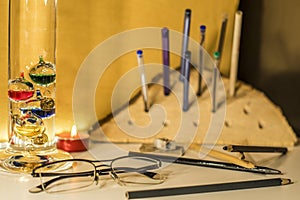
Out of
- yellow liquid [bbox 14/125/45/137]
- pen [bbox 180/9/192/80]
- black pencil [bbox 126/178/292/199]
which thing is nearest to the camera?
black pencil [bbox 126/178/292/199]

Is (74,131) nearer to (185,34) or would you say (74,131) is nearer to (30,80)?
(30,80)

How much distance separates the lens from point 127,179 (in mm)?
780

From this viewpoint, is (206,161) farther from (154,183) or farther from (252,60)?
(252,60)

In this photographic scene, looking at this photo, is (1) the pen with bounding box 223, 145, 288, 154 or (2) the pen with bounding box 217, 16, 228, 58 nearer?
(1) the pen with bounding box 223, 145, 288, 154

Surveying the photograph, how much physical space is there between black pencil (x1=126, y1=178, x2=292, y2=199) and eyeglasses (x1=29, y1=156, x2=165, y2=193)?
0.17 ft

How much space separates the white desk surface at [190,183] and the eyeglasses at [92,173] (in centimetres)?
1

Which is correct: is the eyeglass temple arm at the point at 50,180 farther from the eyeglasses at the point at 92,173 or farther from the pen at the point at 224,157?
the pen at the point at 224,157

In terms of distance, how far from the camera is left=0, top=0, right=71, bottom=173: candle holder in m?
0.82

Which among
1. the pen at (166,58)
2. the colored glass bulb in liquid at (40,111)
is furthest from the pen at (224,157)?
the colored glass bulb in liquid at (40,111)

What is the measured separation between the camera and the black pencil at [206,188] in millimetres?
715

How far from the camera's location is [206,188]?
0.75 metres

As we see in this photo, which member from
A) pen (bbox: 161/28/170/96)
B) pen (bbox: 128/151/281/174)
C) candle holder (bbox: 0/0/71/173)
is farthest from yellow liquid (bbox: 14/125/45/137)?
pen (bbox: 161/28/170/96)

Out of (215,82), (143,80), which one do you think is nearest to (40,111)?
(143,80)

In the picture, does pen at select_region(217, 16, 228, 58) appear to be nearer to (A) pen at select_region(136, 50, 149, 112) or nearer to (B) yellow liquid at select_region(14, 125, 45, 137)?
(A) pen at select_region(136, 50, 149, 112)
